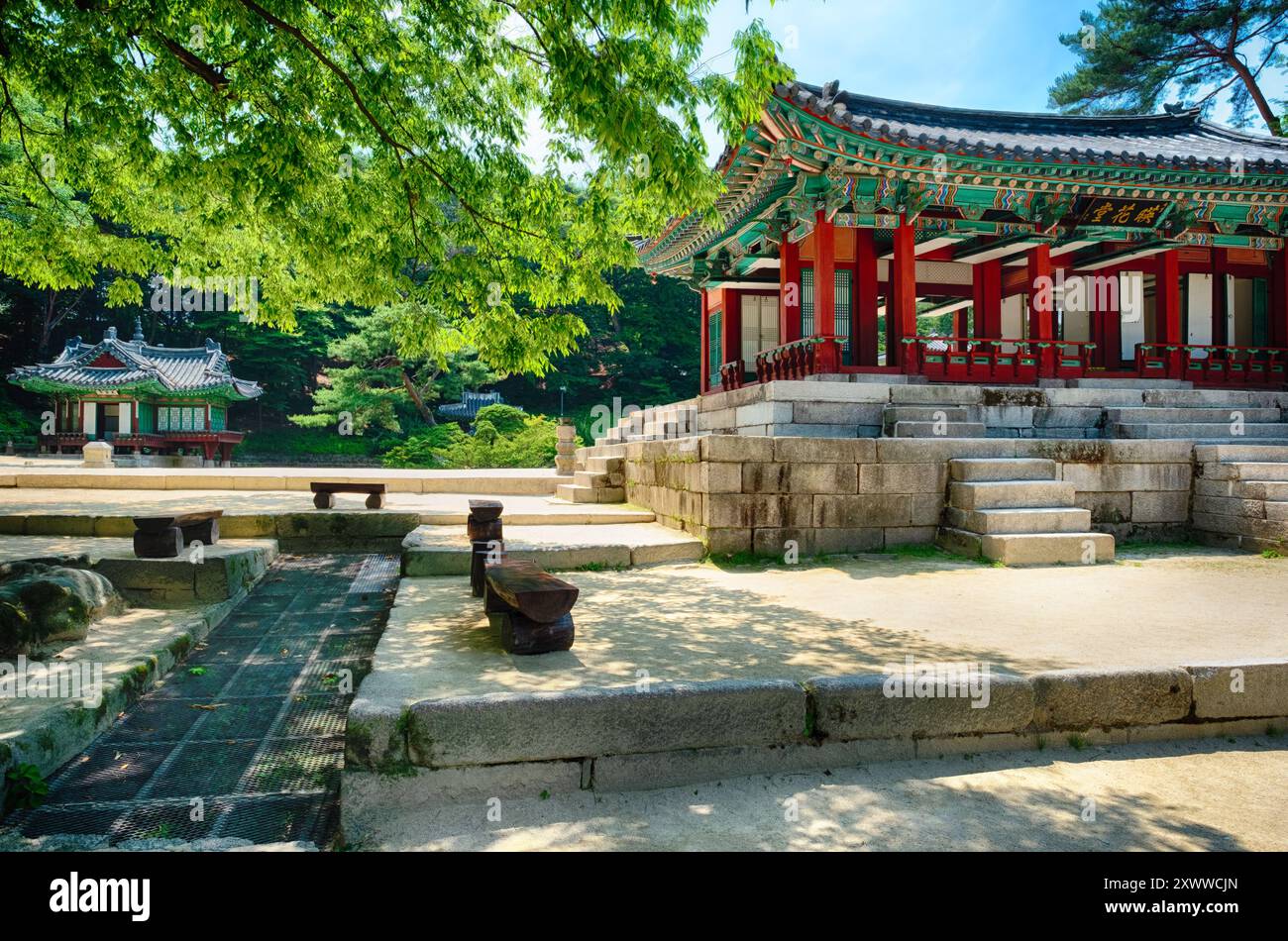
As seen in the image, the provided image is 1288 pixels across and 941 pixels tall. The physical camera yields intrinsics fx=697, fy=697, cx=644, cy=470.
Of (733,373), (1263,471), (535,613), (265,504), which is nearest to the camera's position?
(535,613)

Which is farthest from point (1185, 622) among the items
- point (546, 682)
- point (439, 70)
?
point (439, 70)

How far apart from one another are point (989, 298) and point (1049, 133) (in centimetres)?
329

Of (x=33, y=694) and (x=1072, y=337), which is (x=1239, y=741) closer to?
(x=33, y=694)

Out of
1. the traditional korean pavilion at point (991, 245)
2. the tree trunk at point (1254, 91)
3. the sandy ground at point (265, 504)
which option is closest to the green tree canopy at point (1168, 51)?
the tree trunk at point (1254, 91)

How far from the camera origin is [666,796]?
9.91 ft

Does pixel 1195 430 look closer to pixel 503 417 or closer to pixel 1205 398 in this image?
pixel 1205 398

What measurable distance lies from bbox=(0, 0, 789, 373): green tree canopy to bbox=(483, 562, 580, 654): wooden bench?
11.0 ft

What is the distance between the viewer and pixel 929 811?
→ 2.82 metres

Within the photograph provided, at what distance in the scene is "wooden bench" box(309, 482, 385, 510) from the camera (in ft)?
32.7

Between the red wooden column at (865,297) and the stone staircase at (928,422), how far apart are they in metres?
2.40

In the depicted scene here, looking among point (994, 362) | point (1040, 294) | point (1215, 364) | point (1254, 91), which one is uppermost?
point (1254, 91)

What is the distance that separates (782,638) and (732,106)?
455 cm

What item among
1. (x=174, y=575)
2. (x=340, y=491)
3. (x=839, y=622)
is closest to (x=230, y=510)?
(x=340, y=491)

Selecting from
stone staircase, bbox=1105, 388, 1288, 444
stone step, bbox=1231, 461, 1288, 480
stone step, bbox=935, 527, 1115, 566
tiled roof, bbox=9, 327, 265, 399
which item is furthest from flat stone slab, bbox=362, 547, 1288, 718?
tiled roof, bbox=9, 327, 265, 399
